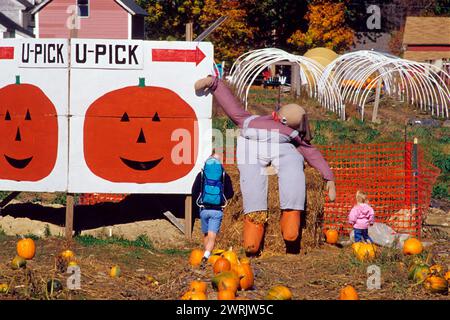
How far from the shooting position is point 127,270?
9.74 metres

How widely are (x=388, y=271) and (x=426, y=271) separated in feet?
2.00

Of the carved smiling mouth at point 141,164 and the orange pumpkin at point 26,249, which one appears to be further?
the carved smiling mouth at point 141,164

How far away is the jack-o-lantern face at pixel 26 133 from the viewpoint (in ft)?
38.9

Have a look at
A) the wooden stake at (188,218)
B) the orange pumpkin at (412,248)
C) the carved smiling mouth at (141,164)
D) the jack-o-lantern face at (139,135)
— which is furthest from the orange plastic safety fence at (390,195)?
the orange pumpkin at (412,248)

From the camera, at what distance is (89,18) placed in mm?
48219

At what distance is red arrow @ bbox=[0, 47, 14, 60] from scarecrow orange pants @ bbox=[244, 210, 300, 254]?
13.0 feet

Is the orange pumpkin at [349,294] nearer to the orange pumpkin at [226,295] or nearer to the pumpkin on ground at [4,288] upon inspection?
the orange pumpkin at [226,295]

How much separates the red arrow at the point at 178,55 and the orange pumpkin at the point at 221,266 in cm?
417

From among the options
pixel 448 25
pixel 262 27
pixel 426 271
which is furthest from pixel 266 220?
pixel 448 25

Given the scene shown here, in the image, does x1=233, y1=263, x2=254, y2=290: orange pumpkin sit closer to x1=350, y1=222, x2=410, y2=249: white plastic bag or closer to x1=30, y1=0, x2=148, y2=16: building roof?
x1=350, y1=222, x2=410, y2=249: white plastic bag

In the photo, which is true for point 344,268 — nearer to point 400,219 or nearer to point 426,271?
point 426,271

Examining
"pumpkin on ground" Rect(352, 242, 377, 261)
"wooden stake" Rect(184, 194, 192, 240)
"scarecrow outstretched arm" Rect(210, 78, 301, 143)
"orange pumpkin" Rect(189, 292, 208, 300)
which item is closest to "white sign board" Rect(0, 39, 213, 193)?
"wooden stake" Rect(184, 194, 192, 240)

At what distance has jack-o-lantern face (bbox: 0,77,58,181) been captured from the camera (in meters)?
11.9

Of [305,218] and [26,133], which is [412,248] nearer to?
[305,218]
